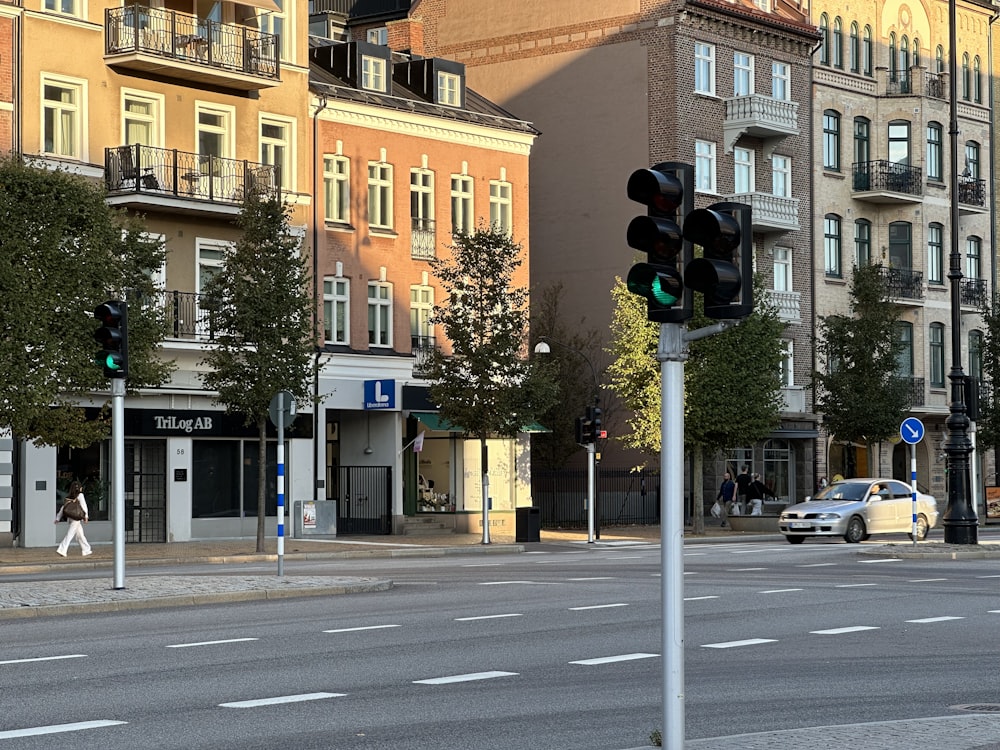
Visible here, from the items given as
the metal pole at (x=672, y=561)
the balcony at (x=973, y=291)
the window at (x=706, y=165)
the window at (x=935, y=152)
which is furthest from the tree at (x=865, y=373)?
the metal pole at (x=672, y=561)

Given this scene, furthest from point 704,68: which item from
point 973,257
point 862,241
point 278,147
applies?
point 278,147

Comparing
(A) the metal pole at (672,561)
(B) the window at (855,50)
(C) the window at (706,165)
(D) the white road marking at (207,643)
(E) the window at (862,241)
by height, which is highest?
(B) the window at (855,50)

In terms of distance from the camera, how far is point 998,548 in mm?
32781

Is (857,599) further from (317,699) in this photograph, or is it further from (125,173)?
(125,173)

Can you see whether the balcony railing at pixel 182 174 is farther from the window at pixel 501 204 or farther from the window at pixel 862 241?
the window at pixel 862 241

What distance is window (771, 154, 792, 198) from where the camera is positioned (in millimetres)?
58875

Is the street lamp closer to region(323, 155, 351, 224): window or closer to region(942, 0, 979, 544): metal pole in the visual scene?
region(323, 155, 351, 224): window

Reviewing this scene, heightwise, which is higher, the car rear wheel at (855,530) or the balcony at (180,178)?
the balcony at (180,178)

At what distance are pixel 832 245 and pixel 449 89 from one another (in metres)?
17.6

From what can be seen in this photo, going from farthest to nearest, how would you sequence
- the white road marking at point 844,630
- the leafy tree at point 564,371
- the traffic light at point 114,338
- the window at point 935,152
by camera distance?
the window at point 935,152 → the leafy tree at point 564,371 → the traffic light at point 114,338 → the white road marking at point 844,630

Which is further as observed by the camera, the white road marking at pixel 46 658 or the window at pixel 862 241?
the window at pixel 862 241

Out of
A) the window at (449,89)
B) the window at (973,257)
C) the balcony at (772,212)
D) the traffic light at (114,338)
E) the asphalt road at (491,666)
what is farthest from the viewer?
the window at (973,257)

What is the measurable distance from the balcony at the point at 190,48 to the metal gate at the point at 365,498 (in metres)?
10.3

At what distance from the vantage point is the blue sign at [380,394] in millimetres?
45656
